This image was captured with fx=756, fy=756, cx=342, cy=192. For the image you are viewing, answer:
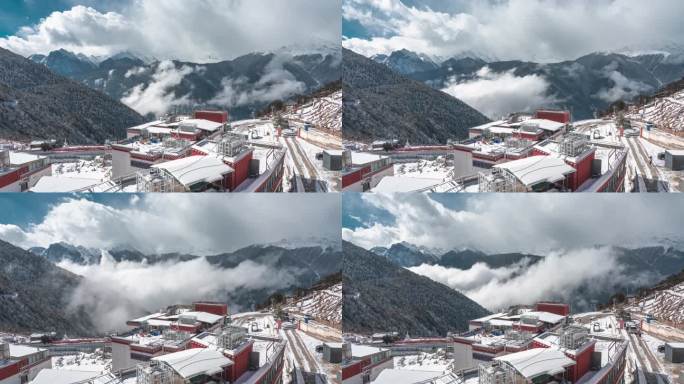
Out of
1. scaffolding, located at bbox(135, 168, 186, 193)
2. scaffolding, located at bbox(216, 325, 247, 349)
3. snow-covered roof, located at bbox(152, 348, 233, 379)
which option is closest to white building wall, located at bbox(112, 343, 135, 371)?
Answer: snow-covered roof, located at bbox(152, 348, 233, 379)

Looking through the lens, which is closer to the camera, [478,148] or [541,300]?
[478,148]

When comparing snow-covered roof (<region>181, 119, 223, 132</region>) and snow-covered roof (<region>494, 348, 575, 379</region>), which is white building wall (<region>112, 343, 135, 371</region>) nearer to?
snow-covered roof (<region>181, 119, 223, 132</region>)

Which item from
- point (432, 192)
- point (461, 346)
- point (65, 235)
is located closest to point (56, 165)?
point (65, 235)

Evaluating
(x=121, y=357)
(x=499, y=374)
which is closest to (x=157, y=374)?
(x=121, y=357)

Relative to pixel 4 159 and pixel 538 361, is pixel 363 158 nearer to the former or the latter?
pixel 538 361

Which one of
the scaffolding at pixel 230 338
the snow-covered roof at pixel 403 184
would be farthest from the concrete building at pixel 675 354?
the scaffolding at pixel 230 338

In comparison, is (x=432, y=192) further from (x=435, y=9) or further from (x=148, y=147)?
(x=148, y=147)

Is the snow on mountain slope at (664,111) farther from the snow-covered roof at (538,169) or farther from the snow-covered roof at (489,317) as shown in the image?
the snow-covered roof at (489,317)

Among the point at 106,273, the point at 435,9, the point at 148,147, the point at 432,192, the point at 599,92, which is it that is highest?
the point at 435,9
